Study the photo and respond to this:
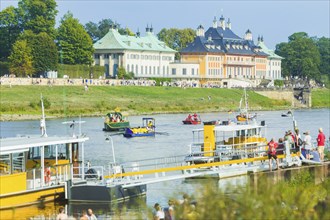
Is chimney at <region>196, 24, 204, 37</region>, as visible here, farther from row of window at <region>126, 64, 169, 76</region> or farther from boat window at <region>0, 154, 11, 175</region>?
boat window at <region>0, 154, 11, 175</region>

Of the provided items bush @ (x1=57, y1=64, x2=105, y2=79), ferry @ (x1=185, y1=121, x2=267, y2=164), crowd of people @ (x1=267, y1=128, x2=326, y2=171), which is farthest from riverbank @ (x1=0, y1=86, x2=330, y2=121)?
crowd of people @ (x1=267, y1=128, x2=326, y2=171)

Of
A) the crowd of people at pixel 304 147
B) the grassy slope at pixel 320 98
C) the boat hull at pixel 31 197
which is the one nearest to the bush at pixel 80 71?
the grassy slope at pixel 320 98

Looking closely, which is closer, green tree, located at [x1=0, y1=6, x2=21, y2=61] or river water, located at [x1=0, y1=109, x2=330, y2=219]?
river water, located at [x1=0, y1=109, x2=330, y2=219]

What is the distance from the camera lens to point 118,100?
406 ft

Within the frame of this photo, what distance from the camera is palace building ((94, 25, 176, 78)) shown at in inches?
6791

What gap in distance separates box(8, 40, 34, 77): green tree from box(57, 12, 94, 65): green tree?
462 inches

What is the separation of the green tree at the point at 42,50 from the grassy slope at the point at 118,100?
32.1 ft

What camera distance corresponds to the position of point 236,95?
158m

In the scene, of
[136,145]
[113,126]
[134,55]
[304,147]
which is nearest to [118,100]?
[113,126]

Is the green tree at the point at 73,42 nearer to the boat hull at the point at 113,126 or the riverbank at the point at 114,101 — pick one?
the riverbank at the point at 114,101

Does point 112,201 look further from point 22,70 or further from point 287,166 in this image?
point 22,70

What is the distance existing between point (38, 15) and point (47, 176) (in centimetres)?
10611

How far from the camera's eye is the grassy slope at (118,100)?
4257 inches

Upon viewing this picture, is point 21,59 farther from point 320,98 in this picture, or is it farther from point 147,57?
point 320,98
